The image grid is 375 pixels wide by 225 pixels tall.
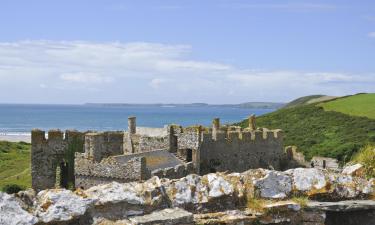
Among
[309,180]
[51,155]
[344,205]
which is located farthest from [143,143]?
[344,205]

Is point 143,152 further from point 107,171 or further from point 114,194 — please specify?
point 114,194

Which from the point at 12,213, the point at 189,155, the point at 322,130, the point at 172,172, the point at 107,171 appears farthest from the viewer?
the point at 322,130

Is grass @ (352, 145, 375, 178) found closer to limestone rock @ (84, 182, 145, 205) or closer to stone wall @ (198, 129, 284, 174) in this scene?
limestone rock @ (84, 182, 145, 205)

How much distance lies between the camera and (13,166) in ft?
184

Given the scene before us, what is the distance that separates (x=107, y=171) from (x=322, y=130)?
191ft

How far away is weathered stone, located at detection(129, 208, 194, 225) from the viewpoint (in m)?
7.18

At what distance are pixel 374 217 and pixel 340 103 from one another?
296 feet

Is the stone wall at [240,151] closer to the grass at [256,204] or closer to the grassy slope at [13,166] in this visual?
the grassy slope at [13,166]

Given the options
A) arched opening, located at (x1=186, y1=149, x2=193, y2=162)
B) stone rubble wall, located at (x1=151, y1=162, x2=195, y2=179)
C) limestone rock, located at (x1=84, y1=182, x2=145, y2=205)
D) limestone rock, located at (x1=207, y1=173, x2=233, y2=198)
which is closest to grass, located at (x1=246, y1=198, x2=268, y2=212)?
limestone rock, located at (x1=207, y1=173, x2=233, y2=198)

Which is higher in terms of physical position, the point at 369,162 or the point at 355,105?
the point at 355,105

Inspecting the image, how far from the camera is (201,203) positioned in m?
7.83

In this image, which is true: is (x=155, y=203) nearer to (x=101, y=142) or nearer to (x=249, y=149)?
(x=101, y=142)

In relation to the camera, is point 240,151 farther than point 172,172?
Yes

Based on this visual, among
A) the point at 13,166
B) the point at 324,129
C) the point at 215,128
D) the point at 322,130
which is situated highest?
the point at 215,128
